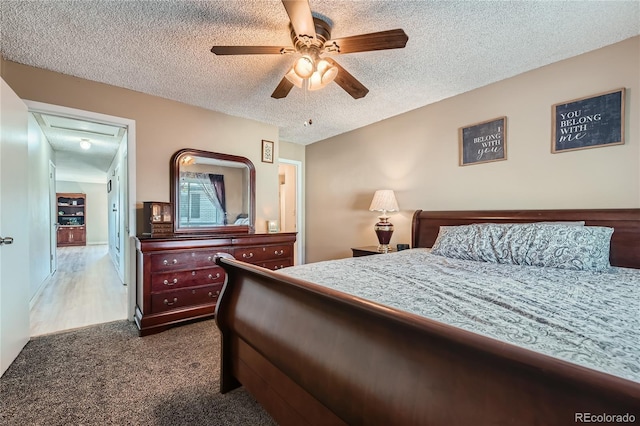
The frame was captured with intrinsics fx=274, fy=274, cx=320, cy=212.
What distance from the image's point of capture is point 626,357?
678 millimetres

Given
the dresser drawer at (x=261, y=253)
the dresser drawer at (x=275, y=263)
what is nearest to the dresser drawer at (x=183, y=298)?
the dresser drawer at (x=261, y=253)

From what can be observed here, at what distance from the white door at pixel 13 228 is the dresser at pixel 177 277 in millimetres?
779

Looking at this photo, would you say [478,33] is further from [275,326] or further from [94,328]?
[94,328]

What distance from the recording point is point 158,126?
9.74 ft

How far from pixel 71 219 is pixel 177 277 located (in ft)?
31.6

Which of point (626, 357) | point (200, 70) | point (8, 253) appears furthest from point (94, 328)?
point (626, 357)

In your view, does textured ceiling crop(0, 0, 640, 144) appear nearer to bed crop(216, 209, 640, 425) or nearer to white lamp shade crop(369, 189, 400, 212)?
white lamp shade crop(369, 189, 400, 212)

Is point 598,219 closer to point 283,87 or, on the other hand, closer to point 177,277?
point 283,87

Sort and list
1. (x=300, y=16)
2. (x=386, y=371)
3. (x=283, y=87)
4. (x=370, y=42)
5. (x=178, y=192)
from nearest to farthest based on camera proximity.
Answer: (x=386, y=371) → (x=300, y=16) → (x=370, y=42) → (x=283, y=87) → (x=178, y=192)

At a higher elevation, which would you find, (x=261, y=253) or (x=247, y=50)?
(x=247, y=50)

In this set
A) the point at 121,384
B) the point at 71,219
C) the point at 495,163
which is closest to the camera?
the point at 121,384

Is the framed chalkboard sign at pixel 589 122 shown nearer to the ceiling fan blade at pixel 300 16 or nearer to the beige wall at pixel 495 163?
the beige wall at pixel 495 163

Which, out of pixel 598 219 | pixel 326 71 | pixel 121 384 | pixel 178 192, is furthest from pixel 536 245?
pixel 178 192

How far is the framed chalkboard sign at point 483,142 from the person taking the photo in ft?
8.50
